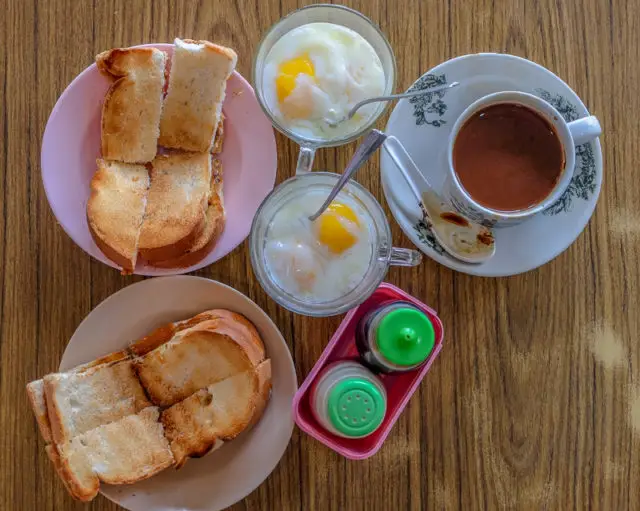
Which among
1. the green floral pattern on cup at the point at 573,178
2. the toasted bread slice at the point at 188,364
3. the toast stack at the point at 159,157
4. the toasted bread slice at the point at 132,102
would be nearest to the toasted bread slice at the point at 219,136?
the toast stack at the point at 159,157

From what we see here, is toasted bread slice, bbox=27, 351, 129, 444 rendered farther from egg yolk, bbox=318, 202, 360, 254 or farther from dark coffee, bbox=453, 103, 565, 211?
dark coffee, bbox=453, 103, 565, 211

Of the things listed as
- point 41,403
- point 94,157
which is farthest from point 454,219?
point 41,403

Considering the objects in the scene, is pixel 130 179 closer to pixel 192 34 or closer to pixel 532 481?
pixel 192 34

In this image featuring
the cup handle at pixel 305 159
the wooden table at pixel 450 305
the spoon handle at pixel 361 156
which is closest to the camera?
the spoon handle at pixel 361 156

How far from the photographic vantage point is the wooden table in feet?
4.12

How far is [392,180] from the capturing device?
1154 millimetres

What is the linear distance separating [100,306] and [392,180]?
571mm

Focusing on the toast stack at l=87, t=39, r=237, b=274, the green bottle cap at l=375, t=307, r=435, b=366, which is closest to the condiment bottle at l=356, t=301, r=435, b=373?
the green bottle cap at l=375, t=307, r=435, b=366

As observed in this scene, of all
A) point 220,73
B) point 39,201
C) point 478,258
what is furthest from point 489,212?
point 39,201

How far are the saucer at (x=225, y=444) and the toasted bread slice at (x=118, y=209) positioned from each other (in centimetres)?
8

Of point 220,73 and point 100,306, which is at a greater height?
point 220,73

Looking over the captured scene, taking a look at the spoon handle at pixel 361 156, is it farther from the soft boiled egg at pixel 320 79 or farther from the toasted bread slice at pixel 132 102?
the toasted bread slice at pixel 132 102

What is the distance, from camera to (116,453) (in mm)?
1192

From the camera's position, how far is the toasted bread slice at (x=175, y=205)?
45.6 inches
